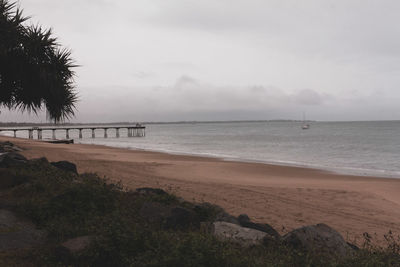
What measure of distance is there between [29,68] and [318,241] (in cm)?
1803

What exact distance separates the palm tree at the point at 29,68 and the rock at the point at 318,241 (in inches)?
646

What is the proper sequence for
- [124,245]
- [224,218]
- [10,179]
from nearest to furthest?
[124,245], [224,218], [10,179]

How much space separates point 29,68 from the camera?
1844 centimetres

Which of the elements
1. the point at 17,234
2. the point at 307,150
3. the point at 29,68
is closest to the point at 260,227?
the point at 17,234

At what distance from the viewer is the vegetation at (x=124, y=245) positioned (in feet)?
13.8

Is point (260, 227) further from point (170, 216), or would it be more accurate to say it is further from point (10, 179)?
point (10, 179)

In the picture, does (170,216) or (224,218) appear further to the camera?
(224,218)

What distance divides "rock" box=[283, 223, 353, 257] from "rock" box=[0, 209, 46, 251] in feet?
12.8

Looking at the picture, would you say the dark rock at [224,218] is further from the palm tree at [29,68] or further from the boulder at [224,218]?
the palm tree at [29,68]

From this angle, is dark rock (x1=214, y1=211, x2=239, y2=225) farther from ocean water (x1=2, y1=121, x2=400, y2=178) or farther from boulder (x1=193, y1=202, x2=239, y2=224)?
ocean water (x1=2, y1=121, x2=400, y2=178)

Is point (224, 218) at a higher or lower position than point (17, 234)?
lower

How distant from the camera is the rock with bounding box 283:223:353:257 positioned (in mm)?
5230

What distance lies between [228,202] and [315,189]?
15.6 ft

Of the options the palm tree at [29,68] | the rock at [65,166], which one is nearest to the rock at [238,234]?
the rock at [65,166]
